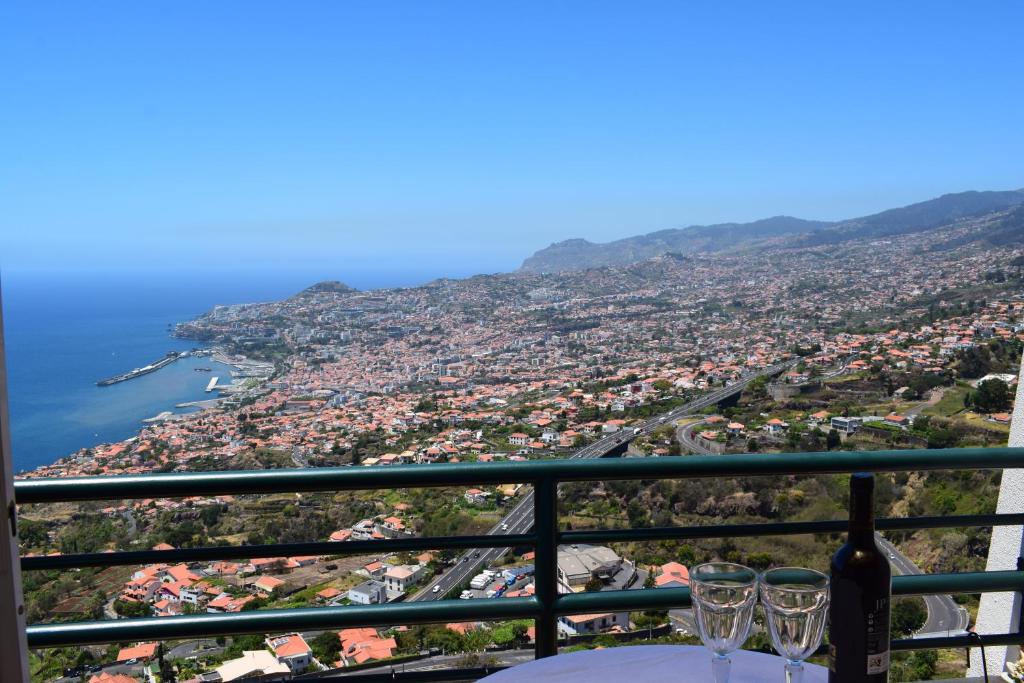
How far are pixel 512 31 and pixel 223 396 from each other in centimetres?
1445

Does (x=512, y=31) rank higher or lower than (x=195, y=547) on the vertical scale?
higher

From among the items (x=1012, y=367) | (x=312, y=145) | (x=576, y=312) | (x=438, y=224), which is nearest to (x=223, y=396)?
(x=576, y=312)

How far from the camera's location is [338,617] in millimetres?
1986

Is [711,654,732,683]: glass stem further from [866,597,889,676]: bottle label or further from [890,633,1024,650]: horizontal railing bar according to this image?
[890,633,1024,650]: horizontal railing bar

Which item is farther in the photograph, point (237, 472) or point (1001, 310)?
point (1001, 310)

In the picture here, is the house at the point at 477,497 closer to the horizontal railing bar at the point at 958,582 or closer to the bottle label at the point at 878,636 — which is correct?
the horizontal railing bar at the point at 958,582

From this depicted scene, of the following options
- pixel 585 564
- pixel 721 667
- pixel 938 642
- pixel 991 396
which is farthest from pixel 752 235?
pixel 721 667

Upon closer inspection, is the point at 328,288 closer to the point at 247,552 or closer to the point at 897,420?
the point at 897,420

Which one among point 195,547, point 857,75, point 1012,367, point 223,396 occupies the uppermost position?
point 857,75

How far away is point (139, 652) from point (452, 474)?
1.33 metres

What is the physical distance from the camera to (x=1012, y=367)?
805cm

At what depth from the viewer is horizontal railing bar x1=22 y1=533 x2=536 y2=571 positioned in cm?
188

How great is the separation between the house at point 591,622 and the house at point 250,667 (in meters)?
1.00

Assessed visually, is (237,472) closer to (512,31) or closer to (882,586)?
(882,586)
